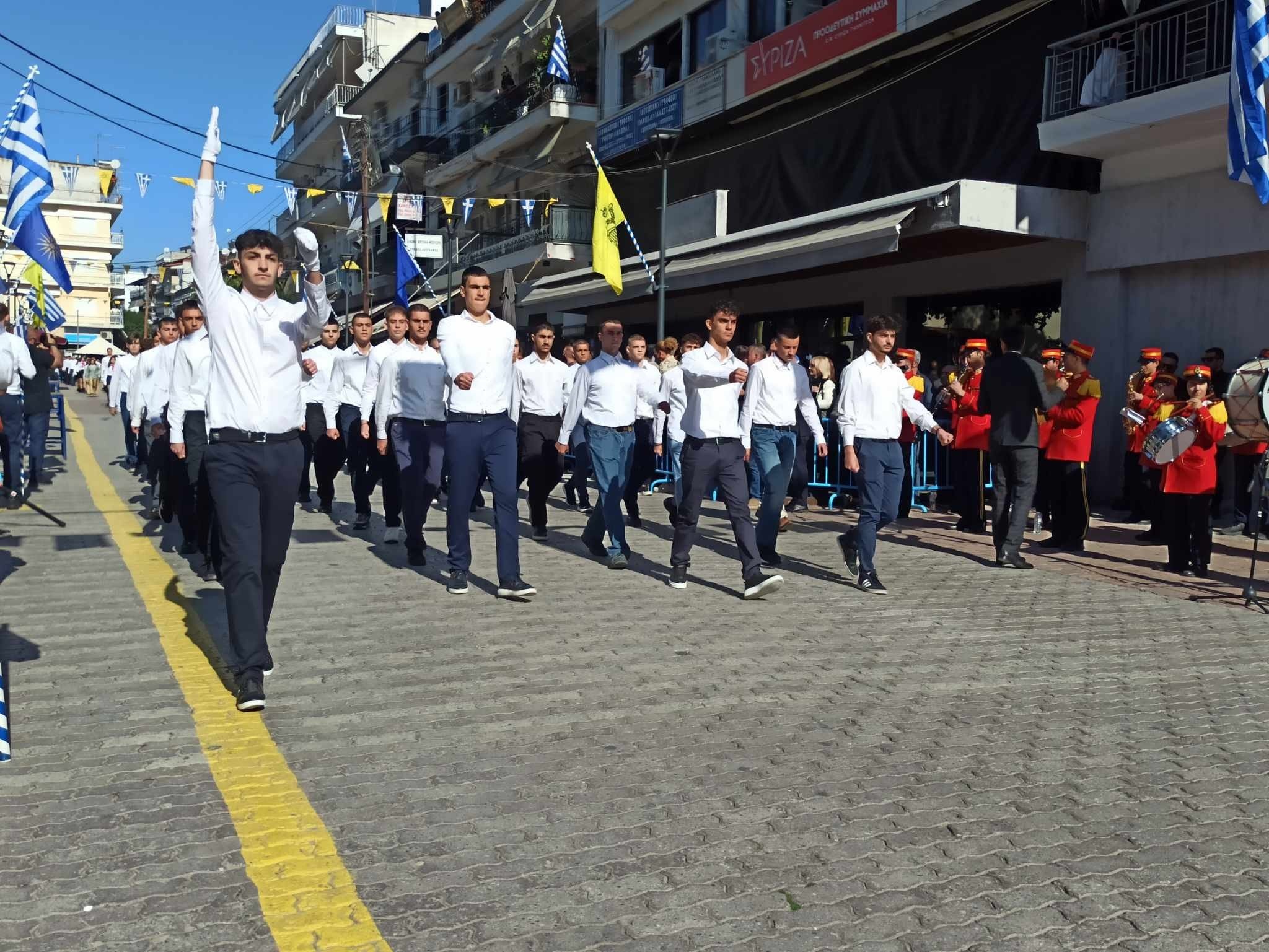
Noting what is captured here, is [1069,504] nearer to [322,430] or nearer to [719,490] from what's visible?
[719,490]

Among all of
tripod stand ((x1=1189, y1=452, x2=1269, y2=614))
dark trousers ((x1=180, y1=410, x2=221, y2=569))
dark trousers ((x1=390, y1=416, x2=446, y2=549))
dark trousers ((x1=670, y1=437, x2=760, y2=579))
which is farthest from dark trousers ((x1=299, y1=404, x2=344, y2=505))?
tripod stand ((x1=1189, y1=452, x2=1269, y2=614))

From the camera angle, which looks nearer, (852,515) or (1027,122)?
(852,515)

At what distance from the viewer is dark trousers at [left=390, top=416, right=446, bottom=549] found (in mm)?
8656

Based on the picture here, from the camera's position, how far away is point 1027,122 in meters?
15.0

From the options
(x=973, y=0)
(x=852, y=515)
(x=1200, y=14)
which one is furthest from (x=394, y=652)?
(x=973, y=0)

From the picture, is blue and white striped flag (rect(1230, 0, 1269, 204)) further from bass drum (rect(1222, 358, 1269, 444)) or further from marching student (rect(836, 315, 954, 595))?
marching student (rect(836, 315, 954, 595))

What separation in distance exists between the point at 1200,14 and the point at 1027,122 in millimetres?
2561

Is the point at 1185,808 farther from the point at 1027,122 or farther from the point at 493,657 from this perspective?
the point at 1027,122

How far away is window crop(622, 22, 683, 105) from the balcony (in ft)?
37.0

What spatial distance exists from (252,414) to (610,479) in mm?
4174

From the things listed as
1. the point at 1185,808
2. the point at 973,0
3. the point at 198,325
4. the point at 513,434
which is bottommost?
the point at 1185,808

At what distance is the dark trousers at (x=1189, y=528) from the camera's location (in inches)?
360

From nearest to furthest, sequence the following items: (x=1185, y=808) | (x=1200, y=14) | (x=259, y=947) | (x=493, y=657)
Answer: (x=259, y=947) → (x=1185, y=808) → (x=493, y=657) → (x=1200, y=14)

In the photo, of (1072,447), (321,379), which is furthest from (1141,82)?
(321,379)
